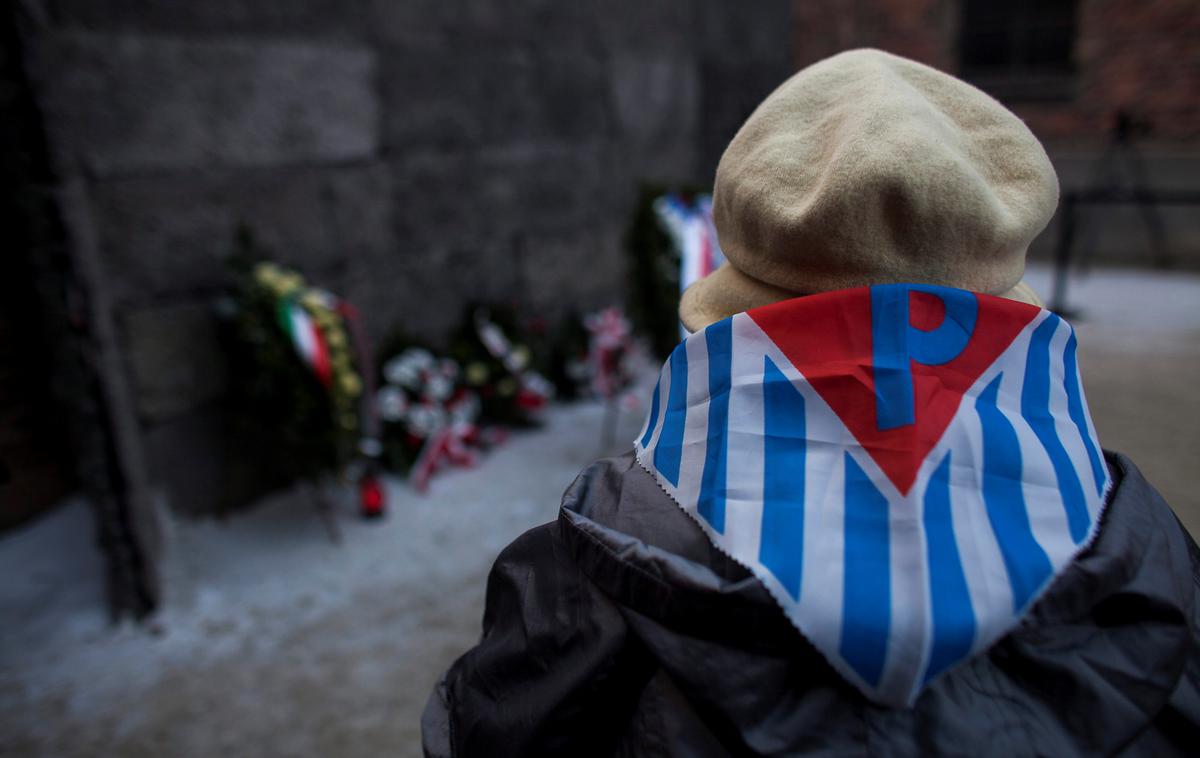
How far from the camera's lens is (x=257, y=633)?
2713 millimetres

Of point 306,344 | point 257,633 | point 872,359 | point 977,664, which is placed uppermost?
point 872,359

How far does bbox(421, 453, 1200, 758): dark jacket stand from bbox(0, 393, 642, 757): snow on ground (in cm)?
164

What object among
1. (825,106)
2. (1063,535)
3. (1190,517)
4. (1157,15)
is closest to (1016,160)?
(825,106)

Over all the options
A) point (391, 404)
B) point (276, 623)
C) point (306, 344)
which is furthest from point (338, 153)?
point (276, 623)

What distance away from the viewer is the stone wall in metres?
2.69

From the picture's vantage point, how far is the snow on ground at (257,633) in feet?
7.59

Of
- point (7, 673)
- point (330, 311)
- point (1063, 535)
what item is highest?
point (1063, 535)

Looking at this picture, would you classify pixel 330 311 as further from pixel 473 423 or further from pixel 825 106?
pixel 825 106

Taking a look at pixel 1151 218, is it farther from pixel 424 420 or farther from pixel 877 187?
pixel 877 187

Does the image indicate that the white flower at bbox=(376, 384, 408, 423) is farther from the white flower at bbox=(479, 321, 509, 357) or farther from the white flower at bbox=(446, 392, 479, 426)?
the white flower at bbox=(479, 321, 509, 357)

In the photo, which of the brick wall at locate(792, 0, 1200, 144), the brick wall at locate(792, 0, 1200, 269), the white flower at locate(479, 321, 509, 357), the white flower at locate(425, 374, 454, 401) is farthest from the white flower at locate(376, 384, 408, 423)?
the brick wall at locate(792, 0, 1200, 269)

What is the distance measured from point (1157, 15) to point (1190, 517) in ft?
21.5

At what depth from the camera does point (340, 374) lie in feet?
10.2

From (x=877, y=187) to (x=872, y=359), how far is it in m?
0.16
